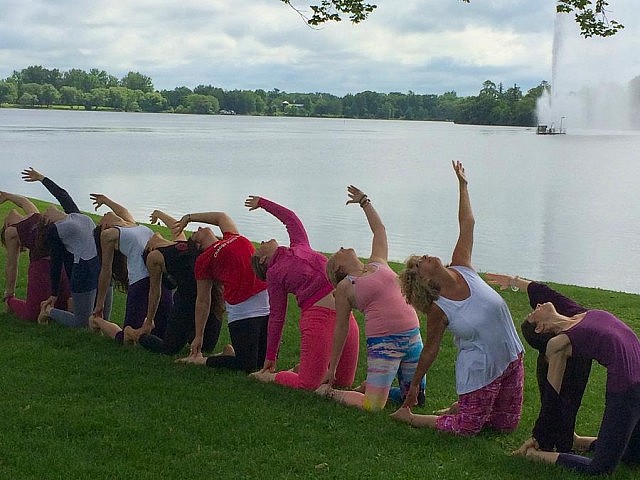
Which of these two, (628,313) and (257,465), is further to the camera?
(628,313)

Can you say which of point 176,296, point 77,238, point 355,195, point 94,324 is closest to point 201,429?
point 176,296

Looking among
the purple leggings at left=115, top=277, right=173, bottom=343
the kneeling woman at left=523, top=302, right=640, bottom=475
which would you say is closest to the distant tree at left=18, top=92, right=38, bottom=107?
the purple leggings at left=115, top=277, right=173, bottom=343

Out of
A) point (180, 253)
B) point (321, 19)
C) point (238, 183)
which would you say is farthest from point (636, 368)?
point (238, 183)

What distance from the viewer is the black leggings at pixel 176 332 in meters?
7.87

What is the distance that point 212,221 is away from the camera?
8.04m

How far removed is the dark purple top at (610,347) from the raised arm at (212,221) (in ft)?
12.2

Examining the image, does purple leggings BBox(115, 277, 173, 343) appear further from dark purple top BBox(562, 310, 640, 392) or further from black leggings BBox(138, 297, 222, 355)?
dark purple top BBox(562, 310, 640, 392)

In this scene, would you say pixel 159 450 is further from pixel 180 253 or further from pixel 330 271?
pixel 180 253

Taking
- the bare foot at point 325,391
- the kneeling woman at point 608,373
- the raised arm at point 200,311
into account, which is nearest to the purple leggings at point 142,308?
the raised arm at point 200,311

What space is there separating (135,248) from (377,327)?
9.79 ft

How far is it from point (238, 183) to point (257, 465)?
1288 inches

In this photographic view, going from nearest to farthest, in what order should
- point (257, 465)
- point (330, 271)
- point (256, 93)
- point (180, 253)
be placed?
point (257, 465)
point (330, 271)
point (180, 253)
point (256, 93)

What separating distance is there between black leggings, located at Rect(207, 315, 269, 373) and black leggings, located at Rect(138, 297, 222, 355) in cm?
54

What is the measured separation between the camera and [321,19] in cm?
1310
